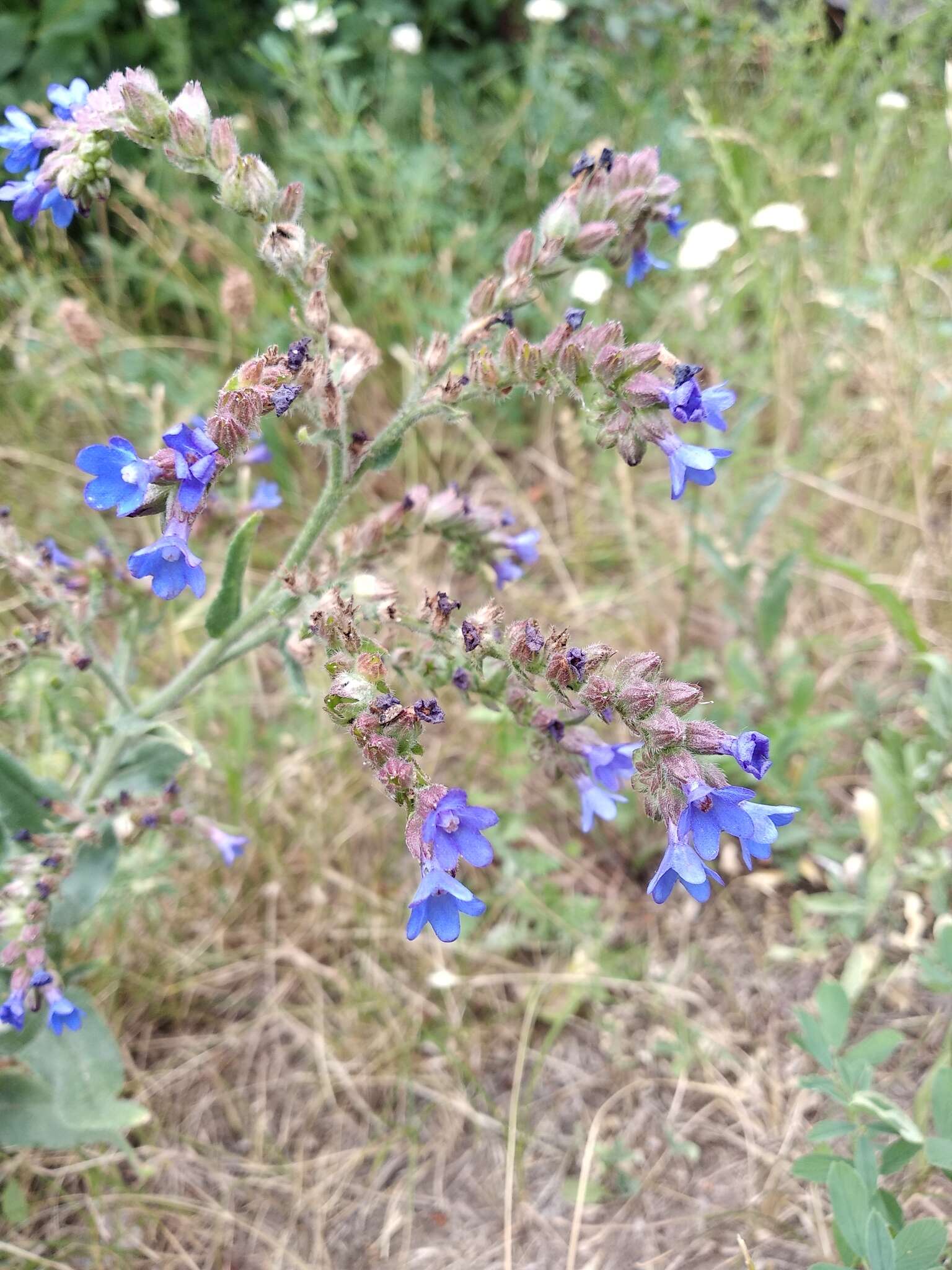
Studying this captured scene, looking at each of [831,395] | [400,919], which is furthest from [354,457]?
[831,395]

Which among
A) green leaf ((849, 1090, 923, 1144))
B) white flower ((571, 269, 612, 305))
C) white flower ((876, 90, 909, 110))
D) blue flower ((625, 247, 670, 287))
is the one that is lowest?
green leaf ((849, 1090, 923, 1144))

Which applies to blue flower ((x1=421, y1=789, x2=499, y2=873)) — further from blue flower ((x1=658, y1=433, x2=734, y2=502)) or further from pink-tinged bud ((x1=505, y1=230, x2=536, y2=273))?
pink-tinged bud ((x1=505, y1=230, x2=536, y2=273))

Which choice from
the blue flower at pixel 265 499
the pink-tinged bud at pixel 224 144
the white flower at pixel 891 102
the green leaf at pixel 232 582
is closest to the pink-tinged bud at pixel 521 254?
the pink-tinged bud at pixel 224 144

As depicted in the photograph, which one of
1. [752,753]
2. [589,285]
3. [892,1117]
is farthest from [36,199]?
[892,1117]

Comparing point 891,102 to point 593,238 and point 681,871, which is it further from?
point 681,871

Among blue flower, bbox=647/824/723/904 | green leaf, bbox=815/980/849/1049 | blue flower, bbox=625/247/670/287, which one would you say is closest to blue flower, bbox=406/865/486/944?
blue flower, bbox=647/824/723/904

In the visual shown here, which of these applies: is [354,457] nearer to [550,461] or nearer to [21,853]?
[21,853]

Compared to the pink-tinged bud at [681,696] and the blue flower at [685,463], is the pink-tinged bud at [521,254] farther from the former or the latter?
the pink-tinged bud at [681,696]
